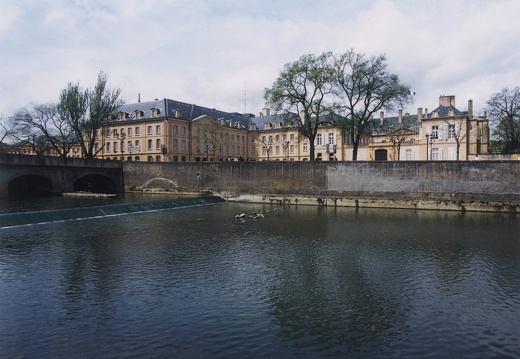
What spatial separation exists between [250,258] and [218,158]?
56.5 m

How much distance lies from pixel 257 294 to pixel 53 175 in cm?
3505

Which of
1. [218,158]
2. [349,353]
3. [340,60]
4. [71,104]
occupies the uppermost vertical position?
[340,60]

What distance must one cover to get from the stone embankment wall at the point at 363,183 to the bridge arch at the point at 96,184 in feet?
23.5

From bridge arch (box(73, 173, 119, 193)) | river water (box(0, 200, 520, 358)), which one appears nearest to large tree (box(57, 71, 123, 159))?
bridge arch (box(73, 173, 119, 193))

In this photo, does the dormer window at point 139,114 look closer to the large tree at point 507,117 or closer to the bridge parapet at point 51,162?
the bridge parapet at point 51,162

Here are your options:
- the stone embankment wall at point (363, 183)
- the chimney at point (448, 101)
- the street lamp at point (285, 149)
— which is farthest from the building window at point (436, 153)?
the street lamp at point (285, 149)

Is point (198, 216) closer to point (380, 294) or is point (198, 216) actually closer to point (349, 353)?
point (380, 294)

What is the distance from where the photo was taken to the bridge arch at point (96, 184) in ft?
Result: 152

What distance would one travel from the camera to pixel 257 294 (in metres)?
10.5

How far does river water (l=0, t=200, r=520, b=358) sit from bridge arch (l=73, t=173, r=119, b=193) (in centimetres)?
2713

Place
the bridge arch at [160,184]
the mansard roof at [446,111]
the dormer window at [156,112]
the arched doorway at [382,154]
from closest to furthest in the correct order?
the bridge arch at [160,184] → the mansard roof at [446,111] → the arched doorway at [382,154] → the dormer window at [156,112]

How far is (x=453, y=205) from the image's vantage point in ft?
100

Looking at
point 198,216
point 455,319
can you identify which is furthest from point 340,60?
point 455,319

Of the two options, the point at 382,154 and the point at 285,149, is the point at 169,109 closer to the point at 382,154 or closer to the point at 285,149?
the point at 285,149
